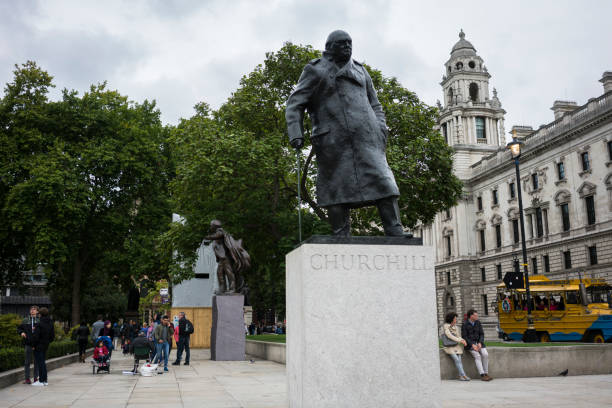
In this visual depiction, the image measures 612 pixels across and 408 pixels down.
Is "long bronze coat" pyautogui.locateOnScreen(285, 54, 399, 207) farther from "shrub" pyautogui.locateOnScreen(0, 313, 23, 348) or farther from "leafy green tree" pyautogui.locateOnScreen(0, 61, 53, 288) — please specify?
"leafy green tree" pyautogui.locateOnScreen(0, 61, 53, 288)

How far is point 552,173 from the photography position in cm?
5225

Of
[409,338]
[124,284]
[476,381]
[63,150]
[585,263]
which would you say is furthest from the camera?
[585,263]

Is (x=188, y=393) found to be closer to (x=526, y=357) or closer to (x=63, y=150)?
(x=526, y=357)

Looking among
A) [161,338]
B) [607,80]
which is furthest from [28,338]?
[607,80]

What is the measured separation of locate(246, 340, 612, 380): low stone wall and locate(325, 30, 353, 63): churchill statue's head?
8024 mm

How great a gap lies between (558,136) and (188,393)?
159 feet

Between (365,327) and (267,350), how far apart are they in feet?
50.1

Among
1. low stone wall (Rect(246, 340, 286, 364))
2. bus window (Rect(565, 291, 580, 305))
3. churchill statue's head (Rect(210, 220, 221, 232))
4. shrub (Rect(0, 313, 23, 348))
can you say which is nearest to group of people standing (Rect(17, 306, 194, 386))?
shrub (Rect(0, 313, 23, 348))

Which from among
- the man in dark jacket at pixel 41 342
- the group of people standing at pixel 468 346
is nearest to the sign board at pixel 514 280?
the group of people standing at pixel 468 346

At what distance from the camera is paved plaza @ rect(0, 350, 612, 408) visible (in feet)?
27.5

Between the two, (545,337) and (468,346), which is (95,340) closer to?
(468,346)

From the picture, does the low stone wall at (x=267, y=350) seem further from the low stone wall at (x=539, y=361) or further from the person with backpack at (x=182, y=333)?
the low stone wall at (x=539, y=361)

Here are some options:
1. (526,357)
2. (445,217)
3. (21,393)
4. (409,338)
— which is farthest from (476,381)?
(445,217)

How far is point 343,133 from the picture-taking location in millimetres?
6551
